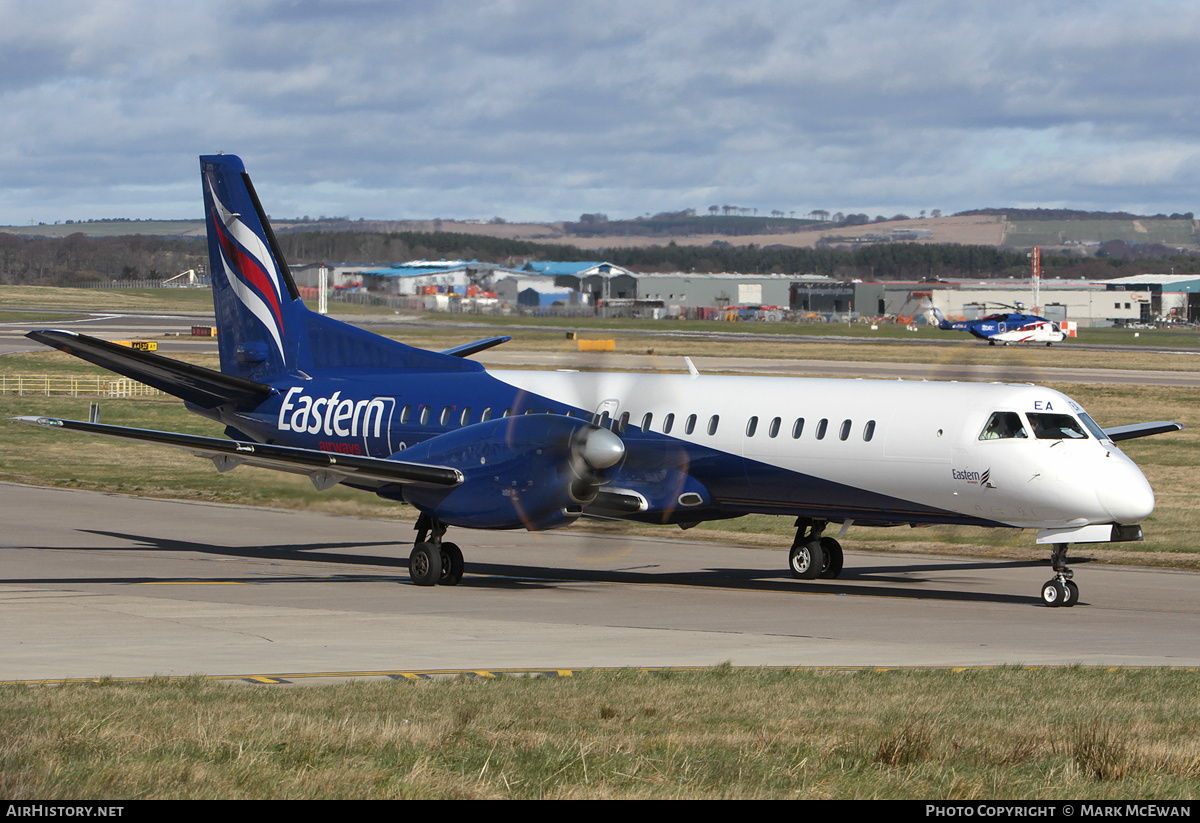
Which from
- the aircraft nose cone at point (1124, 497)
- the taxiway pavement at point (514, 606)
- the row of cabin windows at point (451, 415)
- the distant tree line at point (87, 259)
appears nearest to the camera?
the taxiway pavement at point (514, 606)

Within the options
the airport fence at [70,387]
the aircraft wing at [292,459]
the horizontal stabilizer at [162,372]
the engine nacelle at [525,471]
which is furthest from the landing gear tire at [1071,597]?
the airport fence at [70,387]

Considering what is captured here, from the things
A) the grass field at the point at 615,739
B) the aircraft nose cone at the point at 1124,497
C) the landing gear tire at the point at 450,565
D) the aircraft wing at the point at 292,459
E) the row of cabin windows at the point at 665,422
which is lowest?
the landing gear tire at the point at 450,565

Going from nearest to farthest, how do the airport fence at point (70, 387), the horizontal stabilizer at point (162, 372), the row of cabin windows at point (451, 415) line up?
the horizontal stabilizer at point (162, 372), the row of cabin windows at point (451, 415), the airport fence at point (70, 387)

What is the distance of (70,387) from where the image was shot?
63.2 meters

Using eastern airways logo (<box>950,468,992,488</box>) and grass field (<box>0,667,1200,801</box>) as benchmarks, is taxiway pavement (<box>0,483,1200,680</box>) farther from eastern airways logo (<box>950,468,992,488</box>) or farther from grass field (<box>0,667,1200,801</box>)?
grass field (<box>0,667,1200,801</box>)

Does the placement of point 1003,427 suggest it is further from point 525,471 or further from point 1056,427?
point 525,471

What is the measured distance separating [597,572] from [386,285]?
130594 mm

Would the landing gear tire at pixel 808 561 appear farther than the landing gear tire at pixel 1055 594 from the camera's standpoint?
Yes

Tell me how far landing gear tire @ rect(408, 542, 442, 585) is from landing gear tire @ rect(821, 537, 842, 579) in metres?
6.70

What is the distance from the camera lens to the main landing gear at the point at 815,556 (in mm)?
23344

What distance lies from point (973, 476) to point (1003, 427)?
0.88 metres

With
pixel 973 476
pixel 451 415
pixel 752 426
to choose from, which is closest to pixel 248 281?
pixel 451 415

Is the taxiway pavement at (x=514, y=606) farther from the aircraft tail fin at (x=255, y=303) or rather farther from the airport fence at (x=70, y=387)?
the airport fence at (x=70, y=387)

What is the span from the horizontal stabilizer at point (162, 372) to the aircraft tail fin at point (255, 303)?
28.2 inches
